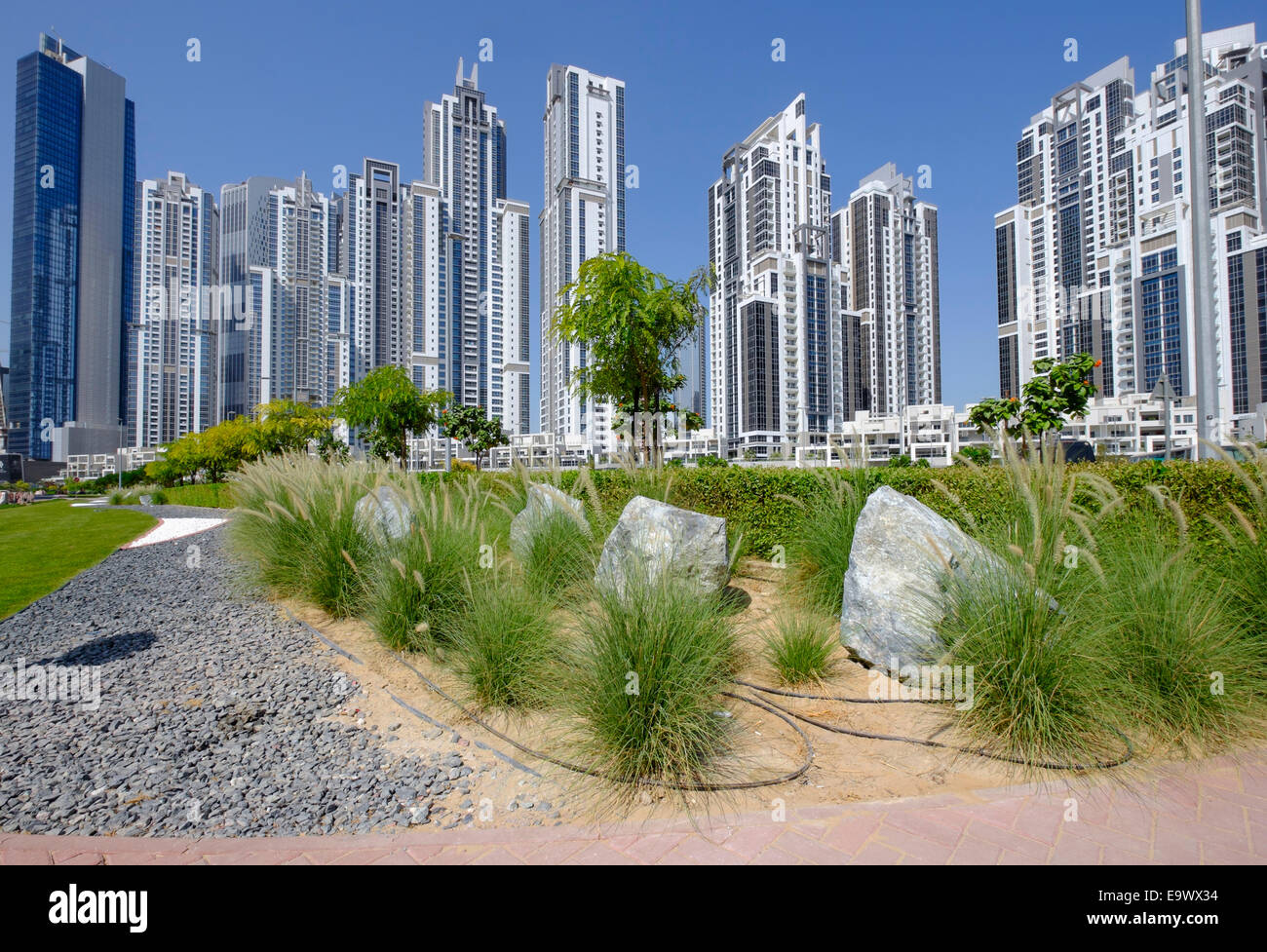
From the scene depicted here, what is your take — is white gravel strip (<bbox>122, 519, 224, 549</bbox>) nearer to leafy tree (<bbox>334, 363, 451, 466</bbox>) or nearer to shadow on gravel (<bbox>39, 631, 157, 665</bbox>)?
→ leafy tree (<bbox>334, 363, 451, 466</bbox>)

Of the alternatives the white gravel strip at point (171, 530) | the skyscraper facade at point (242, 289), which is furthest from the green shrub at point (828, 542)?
the skyscraper facade at point (242, 289)

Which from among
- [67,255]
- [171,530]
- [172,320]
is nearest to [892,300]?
[171,530]

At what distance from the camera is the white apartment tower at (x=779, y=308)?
98500mm

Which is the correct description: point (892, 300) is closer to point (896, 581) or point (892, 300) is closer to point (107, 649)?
point (896, 581)

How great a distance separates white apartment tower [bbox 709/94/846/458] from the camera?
98.5 metres

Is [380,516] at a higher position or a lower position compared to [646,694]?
higher

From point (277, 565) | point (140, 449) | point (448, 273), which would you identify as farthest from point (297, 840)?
point (140, 449)

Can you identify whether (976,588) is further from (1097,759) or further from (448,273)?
(448,273)

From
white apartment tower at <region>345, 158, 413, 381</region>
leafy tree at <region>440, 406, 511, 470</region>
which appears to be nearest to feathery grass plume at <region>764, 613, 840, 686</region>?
leafy tree at <region>440, 406, 511, 470</region>

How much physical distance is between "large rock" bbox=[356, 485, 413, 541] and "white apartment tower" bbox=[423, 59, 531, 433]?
93903 mm

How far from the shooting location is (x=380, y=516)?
6.40 meters

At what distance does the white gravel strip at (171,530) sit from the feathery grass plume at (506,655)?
12447 mm

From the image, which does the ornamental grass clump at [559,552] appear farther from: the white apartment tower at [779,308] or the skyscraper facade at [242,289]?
the skyscraper facade at [242,289]

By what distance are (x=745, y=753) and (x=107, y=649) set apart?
5898 millimetres
